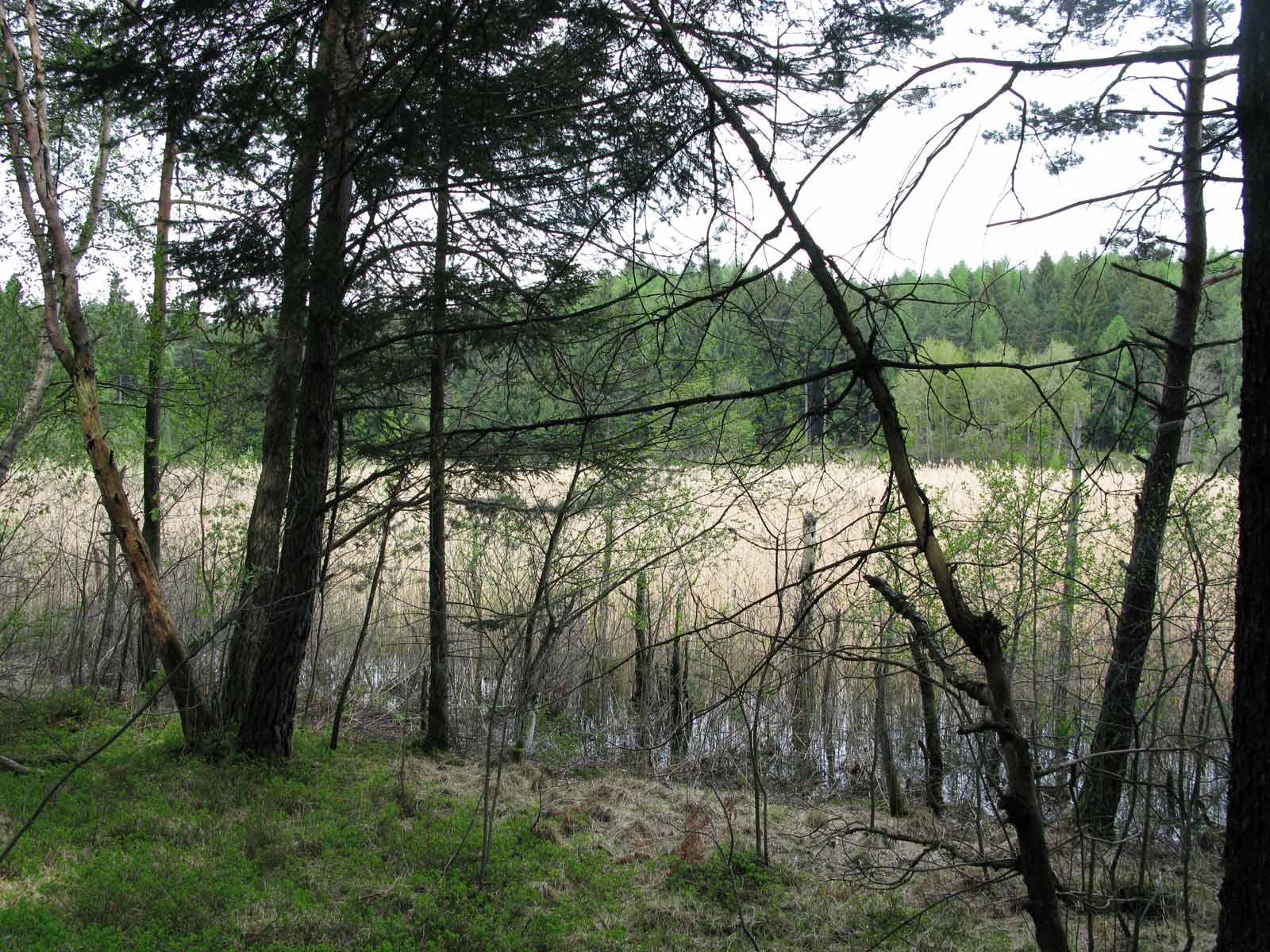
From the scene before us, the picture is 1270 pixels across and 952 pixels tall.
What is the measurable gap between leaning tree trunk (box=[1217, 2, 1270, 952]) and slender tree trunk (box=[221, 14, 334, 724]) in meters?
5.04

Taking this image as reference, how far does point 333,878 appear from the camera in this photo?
454 centimetres

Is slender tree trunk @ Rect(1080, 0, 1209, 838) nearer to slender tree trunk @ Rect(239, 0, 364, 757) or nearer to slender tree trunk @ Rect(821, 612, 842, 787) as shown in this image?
slender tree trunk @ Rect(821, 612, 842, 787)

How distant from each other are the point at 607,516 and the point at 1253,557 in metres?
5.09

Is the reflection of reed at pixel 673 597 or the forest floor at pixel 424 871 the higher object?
the reflection of reed at pixel 673 597

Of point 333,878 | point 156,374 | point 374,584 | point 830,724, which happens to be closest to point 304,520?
point 374,584

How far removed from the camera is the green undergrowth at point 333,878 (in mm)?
3971

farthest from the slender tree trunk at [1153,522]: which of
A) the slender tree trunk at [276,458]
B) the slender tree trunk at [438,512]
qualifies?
the slender tree trunk at [276,458]

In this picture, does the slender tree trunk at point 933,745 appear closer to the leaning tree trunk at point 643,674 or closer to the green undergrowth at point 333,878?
the green undergrowth at point 333,878

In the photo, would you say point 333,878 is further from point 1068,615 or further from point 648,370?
point 1068,615

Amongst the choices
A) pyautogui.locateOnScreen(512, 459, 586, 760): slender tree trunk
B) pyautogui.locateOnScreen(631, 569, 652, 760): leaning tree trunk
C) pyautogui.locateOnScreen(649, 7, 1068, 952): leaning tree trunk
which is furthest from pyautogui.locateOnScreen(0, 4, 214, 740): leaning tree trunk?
pyautogui.locateOnScreen(649, 7, 1068, 952): leaning tree trunk

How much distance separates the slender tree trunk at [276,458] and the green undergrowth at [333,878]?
2.58ft

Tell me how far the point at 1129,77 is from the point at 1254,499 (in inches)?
38.7

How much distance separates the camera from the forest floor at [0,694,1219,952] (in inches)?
158

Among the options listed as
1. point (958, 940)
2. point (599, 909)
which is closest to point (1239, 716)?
point (958, 940)
